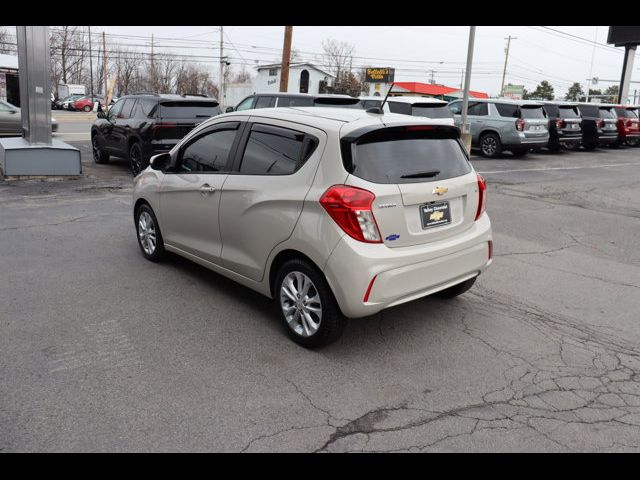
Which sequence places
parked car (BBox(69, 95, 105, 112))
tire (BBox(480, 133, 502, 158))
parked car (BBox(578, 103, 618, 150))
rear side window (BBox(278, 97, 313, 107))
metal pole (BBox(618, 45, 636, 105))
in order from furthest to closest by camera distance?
parked car (BBox(69, 95, 105, 112)) → metal pole (BBox(618, 45, 636, 105)) → parked car (BBox(578, 103, 618, 150)) → tire (BBox(480, 133, 502, 158)) → rear side window (BBox(278, 97, 313, 107))

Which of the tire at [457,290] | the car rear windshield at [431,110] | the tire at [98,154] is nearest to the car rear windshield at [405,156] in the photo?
the tire at [457,290]

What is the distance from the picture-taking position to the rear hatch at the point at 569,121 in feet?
66.8

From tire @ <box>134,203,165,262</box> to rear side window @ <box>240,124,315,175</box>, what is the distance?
68.4 inches

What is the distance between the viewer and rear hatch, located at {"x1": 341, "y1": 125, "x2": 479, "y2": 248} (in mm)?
3935

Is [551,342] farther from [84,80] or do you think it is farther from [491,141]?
[84,80]

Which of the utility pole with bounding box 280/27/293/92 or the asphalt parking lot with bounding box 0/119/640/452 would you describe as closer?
the asphalt parking lot with bounding box 0/119/640/452

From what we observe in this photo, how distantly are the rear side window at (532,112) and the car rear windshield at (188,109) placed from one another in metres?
10.5

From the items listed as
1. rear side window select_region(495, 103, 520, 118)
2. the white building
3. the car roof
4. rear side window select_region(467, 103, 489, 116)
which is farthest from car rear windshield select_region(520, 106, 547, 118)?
the white building

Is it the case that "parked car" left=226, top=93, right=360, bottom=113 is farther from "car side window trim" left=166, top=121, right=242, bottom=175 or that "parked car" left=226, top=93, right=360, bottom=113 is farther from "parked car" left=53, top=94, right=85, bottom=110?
"parked car" left=53, top=94, right=85, bottom=110

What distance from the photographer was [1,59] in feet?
86.9

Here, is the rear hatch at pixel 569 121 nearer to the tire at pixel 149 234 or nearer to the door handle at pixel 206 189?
the tire at pixel 149 234

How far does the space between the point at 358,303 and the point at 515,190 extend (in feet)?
30.5

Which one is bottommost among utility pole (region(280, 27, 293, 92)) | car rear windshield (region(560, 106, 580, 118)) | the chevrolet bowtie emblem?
the chevrolet bowtie emblem

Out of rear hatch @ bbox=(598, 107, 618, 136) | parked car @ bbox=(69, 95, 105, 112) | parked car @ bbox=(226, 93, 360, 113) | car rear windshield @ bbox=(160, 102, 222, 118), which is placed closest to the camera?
car rear windshield @ bbox=(160, 102, 222, 118)
